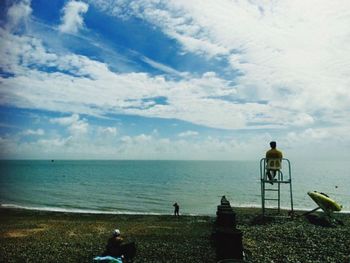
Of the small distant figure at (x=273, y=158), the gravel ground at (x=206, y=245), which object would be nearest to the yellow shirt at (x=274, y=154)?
the small distant figure at (x=273, y=158)

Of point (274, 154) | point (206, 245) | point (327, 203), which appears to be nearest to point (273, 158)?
point (274, 154)

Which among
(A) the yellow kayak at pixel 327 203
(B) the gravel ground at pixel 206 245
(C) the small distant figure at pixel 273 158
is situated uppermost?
(C) the small distant figure at pixel 273 158

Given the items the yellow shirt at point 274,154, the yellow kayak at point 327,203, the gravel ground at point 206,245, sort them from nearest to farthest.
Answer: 1. the gravel ground at point 206,245
2. the yellow shirt at point 274,154
3. the yellow kayak at point 327,203

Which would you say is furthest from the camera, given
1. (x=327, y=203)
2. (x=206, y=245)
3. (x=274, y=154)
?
(x=327, y=203)

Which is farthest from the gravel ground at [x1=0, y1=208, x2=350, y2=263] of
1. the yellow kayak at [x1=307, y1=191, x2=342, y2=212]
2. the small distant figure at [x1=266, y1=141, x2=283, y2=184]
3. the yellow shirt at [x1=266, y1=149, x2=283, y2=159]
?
the yellow shirt at [x1=266, y1=149, x2=283, y2=159]

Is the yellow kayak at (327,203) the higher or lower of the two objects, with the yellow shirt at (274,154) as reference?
lower

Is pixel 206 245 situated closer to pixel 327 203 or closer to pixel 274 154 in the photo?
pixel 274 154

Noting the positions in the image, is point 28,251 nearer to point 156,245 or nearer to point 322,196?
point 156,245

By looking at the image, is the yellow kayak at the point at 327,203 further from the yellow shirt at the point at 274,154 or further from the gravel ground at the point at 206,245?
the yellow shirt at the point at 274,154

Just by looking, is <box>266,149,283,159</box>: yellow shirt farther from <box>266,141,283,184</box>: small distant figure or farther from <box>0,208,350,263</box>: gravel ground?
<box>0,208,350,263</box>: gravel ground

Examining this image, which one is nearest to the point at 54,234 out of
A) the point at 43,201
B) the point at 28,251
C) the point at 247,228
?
the point at 28,251

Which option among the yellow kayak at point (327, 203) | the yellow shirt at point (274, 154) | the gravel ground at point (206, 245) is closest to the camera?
the gravel ground at point (206, 245)

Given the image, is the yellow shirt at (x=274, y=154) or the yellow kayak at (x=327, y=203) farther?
the yellow kayak at (x=327, y=203)

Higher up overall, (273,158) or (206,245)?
(273,158)
